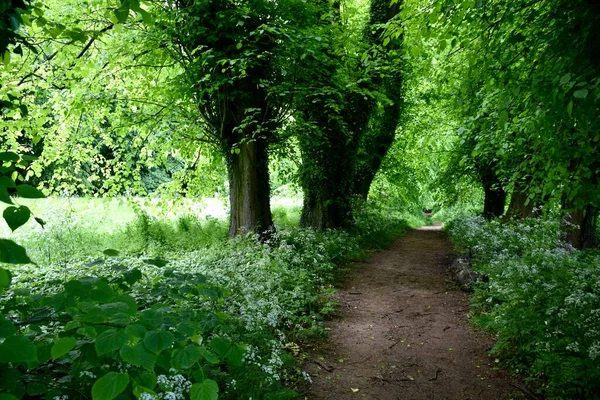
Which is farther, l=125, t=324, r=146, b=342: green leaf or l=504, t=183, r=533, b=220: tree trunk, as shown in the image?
l=504, t=183, r=533, b=220: tree trunk

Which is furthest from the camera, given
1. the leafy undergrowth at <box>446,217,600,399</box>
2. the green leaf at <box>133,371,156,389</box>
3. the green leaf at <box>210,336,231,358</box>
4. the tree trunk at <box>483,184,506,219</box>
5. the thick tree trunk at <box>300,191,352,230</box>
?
the tree trunk at <box>483,184,506,219</box>

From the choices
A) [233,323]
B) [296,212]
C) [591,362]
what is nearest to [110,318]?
[233,323]

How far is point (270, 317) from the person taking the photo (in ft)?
15.4

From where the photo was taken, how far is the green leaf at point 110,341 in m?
1.82

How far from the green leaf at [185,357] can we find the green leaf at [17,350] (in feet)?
1.88

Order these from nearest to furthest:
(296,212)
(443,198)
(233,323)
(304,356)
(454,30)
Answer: (233,323) → (304,356) → (454,30) → (296,212) → (443,198)

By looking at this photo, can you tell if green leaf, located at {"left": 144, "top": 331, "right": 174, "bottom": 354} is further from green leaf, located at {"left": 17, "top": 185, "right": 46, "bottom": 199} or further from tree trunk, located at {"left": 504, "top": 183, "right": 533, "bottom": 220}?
tree trunk, located at {"left": 504, "top": 183, "right": 533, "bottom": 220}

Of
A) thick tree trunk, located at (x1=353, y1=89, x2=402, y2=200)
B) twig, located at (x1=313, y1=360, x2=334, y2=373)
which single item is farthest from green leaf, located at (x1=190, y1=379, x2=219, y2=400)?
thick tree trunk, located at (x1=353, y1=89, x2=402, y2=200)

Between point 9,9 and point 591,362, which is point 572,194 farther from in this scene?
point 9,9

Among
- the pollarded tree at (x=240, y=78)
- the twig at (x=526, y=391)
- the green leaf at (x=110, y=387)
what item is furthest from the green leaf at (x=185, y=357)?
the pollarded tree at (x=240, y=78)

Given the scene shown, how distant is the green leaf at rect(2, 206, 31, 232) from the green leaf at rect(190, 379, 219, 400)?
108 centimetres

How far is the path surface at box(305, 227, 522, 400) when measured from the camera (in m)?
4.93

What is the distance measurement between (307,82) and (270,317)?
646 centimetres

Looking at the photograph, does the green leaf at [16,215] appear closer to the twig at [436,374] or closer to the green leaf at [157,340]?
the green leaf at [157,340]
